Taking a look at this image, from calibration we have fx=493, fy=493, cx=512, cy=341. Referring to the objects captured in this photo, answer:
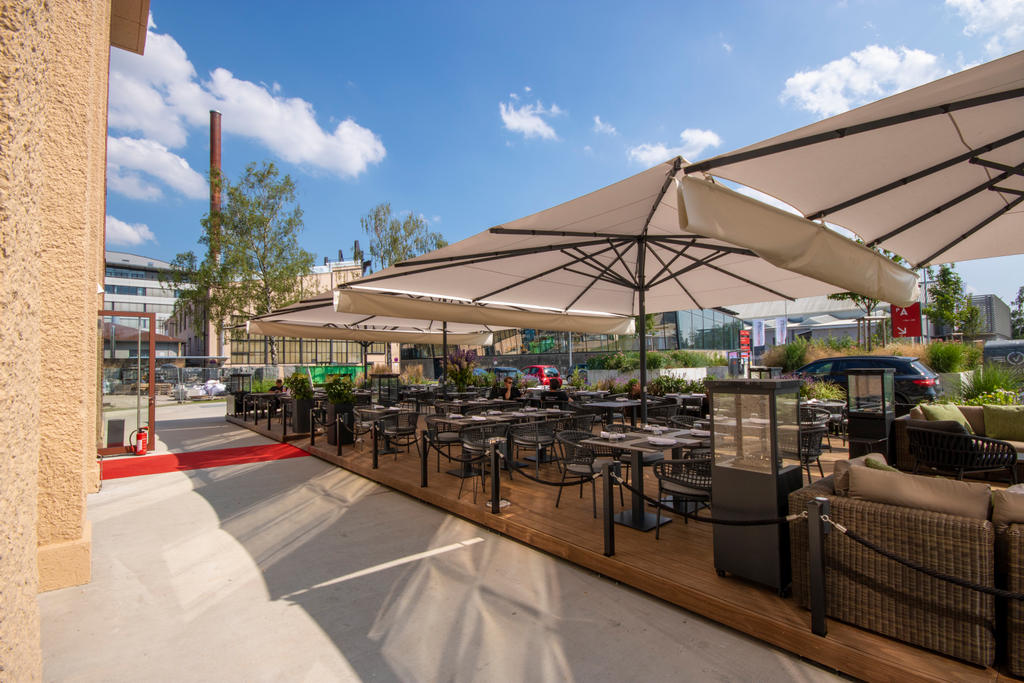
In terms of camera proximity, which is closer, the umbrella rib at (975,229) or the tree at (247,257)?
the umbrella rib at (975,229)

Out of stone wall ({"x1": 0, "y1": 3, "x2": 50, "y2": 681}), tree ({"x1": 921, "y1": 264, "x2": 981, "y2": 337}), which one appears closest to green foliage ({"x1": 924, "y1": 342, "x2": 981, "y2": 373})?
tree ({"x1": 921, "y1": 264, "x2": 981, "y2": 337})

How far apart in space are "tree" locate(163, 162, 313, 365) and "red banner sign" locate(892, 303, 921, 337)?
25442 mm

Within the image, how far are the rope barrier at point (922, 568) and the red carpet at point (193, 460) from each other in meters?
9.03

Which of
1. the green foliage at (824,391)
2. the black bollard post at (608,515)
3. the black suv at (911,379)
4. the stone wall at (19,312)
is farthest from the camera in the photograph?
the green foliage at (824,391)

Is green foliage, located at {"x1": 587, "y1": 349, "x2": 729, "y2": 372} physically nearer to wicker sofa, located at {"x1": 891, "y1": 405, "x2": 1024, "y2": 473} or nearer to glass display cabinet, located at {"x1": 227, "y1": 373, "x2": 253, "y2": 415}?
wicker sofa, located at {"x1": 891, "y1": 405, "x2": 1024, "y2": 473}

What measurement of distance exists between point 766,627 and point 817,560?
1.75ft

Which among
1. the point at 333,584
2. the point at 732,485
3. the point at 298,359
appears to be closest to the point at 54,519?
the point at 333,584

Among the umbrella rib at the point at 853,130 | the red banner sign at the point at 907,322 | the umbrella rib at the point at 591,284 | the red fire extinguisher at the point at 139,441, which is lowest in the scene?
the red fire extinguisher at the point at 139,441

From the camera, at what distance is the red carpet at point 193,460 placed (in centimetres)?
853

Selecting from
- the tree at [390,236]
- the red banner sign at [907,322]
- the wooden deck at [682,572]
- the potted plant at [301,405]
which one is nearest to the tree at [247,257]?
the tree at [390,236]

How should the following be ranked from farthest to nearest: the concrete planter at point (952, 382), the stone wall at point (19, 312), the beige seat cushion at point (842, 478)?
the concrete planter at point (952, 382), the beige seat cushion at point (842, 478), the stone wall at point (19, 312)

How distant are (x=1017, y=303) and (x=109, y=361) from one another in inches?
2307

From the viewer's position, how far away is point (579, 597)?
3.67 m

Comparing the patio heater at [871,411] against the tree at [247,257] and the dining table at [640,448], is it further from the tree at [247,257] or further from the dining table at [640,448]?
the tree at [247,257]
